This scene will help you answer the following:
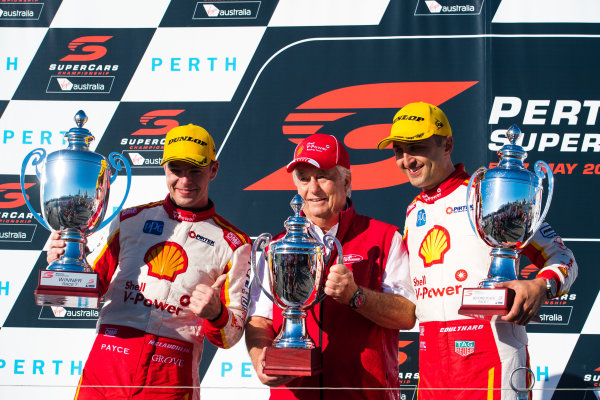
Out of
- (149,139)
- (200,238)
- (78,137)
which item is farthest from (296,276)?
(149,139)

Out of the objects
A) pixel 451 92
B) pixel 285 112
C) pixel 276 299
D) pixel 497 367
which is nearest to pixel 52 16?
pixel 285 112

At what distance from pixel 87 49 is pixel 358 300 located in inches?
85.3

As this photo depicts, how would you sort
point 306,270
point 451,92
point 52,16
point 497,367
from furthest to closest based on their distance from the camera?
point 52,16 < point 451,92 < point 497,367 < point 306,270

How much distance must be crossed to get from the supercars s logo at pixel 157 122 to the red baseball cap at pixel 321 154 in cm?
132

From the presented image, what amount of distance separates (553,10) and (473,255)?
5.44 feet

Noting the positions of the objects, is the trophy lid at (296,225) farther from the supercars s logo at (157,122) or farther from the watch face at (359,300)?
the supercars s logo at (157,122)

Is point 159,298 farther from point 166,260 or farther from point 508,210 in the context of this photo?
point 508,210

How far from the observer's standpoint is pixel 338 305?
6.32 feet

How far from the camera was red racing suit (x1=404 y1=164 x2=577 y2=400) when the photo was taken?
191 cm

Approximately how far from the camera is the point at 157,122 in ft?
10.4

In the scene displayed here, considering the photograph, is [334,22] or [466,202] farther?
[334,22]

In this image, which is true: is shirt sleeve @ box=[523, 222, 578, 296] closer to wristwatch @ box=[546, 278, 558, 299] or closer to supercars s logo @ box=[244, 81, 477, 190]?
wristwatch @ box=[546, 278, 558, 299]

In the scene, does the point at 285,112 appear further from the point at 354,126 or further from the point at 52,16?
the point at 52,16

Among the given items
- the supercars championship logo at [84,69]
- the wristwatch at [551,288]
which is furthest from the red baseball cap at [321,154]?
the supercars championship logo at [84,69]
